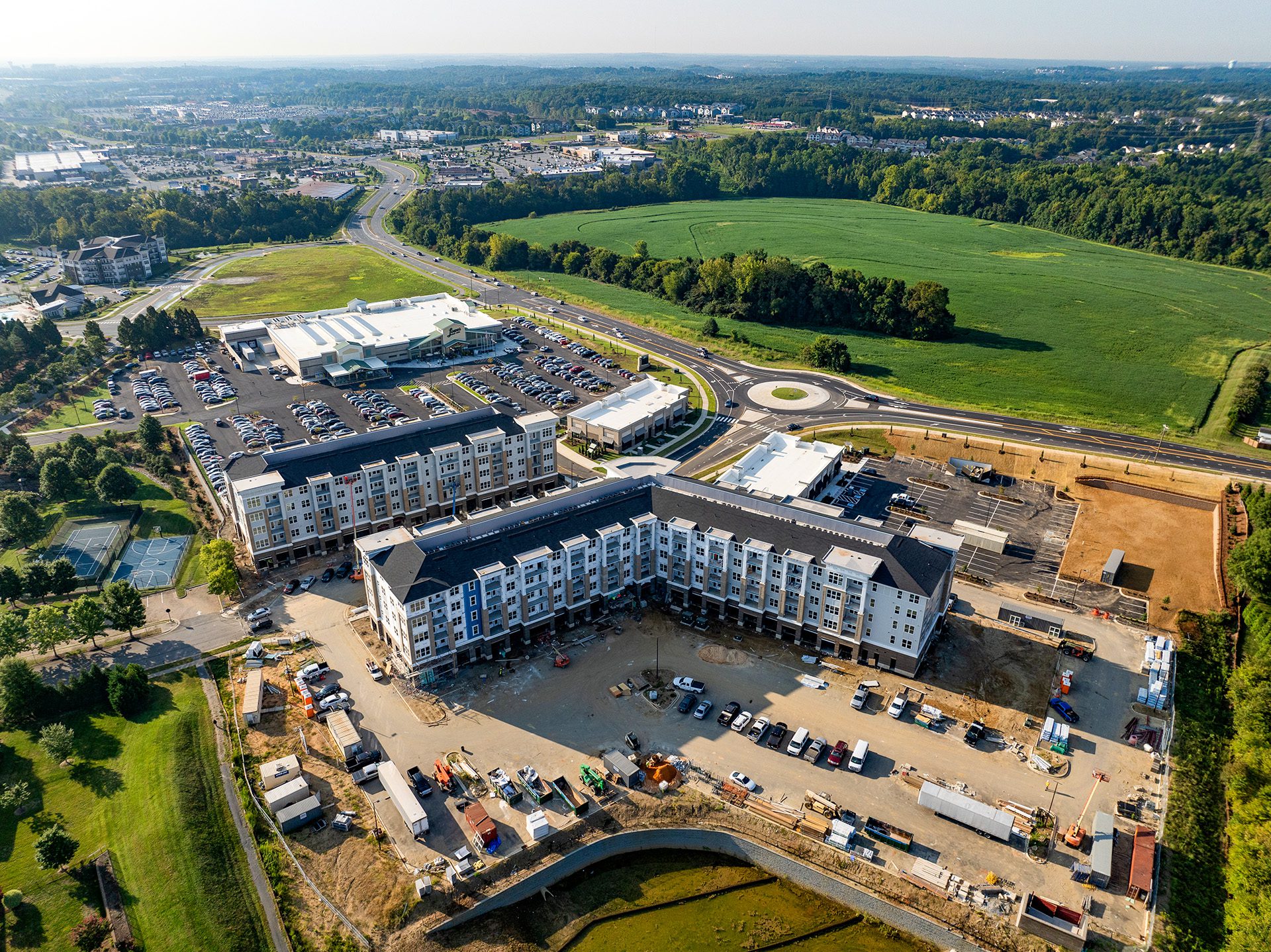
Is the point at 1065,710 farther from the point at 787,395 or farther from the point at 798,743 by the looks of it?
the point at 787,395

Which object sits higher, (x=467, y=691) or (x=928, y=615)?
(x=928, y=615)

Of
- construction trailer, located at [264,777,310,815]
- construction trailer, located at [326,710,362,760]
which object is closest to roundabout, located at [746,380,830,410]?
construction trailer, located at [326,710,362,760]

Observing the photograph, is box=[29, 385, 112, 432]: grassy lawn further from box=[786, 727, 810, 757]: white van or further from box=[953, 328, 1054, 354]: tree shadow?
box=[953, 328, 1054, 354]: tree shadow

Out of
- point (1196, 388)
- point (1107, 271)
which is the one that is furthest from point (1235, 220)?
point (1196, 388)

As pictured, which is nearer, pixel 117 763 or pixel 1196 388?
pixel 117 763

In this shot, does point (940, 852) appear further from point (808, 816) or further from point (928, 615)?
point (928, 615)

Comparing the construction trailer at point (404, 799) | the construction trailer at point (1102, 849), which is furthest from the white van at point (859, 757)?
the construction trailer at point (404, 799)

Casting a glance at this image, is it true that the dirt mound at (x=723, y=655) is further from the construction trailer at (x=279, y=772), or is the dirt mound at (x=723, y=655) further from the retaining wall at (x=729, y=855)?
the construction trailer at (x=279, y=772)
